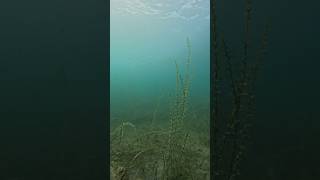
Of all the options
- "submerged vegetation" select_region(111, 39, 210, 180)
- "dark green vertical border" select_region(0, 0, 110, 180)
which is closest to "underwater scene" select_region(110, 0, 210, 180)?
"submerged vegetation" select_region(111, 39, 210, 180)

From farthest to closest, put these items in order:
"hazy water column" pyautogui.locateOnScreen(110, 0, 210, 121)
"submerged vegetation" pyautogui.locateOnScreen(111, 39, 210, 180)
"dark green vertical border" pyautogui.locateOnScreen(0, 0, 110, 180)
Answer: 1. "hazy water column" pyautogui.locateOnScreen(110, 0, 210, 121)
2. "submerged vegetation" pyautogui.locateOnScreen(111, 39, 210, 180)
3. "dark green vertical border" pyautogui.locateOnScreen(0, 0, 110, 180)

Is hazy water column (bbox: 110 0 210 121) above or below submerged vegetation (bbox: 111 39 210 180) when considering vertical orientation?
above

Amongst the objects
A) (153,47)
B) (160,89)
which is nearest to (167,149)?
(160,89)

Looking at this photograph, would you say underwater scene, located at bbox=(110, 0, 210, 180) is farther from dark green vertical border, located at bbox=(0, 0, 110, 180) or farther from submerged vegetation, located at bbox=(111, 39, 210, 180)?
dark green vertical border, located at bbox=(0, 0, 110, 180)

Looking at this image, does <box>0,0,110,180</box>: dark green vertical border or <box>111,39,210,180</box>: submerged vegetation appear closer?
<box>0,0,110,180</box>: dark green vertical border

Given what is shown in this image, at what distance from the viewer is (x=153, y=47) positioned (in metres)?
3.10

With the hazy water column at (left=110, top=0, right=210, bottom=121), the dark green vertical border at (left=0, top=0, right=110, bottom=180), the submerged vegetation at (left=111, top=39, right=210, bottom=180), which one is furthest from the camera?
the hazy water column at (left=110, top=0, right=210, bottom=121)

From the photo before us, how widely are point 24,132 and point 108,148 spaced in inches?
19.2

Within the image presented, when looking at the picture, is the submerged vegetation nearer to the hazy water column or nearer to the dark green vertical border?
the hazy water column

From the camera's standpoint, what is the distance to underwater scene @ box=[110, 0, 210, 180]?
9.45ft
